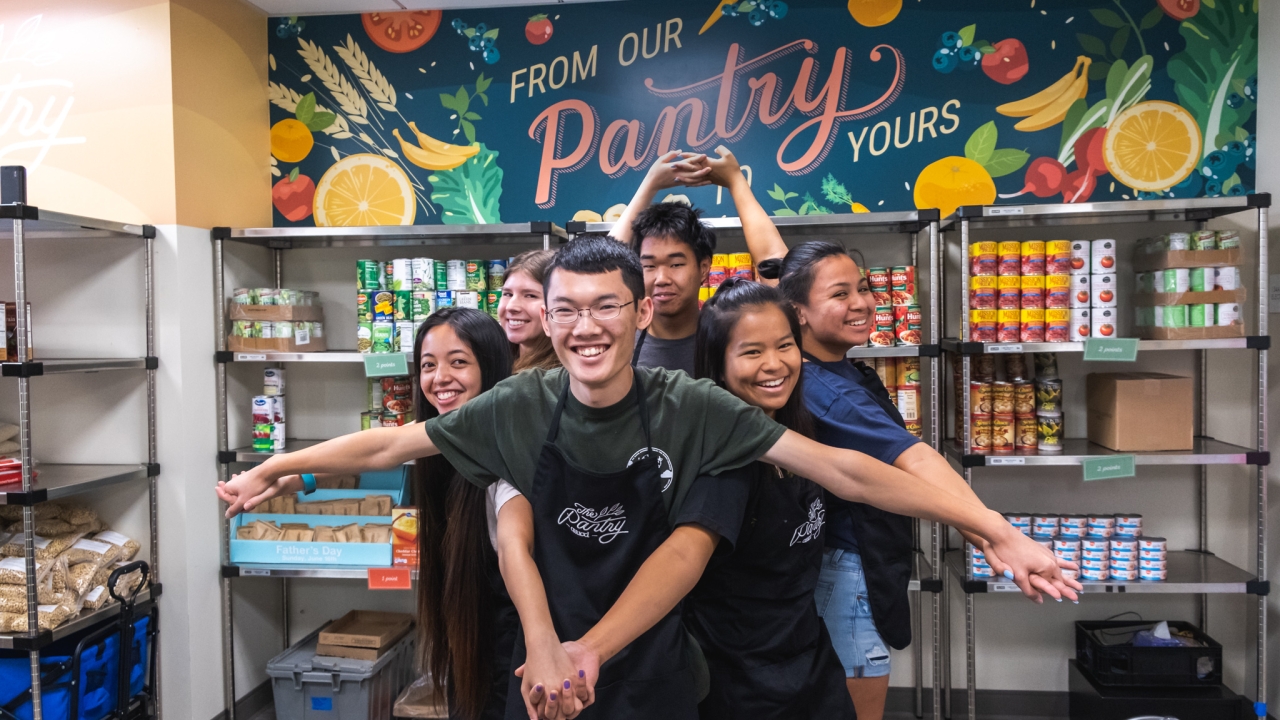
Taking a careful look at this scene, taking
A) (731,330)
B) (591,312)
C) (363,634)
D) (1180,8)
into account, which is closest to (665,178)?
(731,330)

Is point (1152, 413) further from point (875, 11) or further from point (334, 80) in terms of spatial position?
point (334, 80)

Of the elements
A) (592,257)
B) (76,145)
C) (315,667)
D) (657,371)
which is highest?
(76,145)

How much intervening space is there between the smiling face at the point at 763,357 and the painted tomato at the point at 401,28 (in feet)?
8.92

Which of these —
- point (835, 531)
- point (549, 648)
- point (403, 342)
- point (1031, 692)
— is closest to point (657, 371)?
point (549, 648)

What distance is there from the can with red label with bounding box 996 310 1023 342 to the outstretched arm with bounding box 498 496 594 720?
2.29 metres

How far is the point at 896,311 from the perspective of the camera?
10.2 ft

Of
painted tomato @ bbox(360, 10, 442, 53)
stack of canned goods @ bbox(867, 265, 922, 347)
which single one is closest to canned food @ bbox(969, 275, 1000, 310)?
stack of canned goods @ bbox(867, 265, 922, 347)

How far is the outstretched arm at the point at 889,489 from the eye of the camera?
1.40 m

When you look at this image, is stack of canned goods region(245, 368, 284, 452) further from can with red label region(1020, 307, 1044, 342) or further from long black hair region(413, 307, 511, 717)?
can with red label region(1020, 307, 1044, 342)

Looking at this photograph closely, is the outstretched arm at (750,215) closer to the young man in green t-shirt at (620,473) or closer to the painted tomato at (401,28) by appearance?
the young man in green t-shirt at (620,473)

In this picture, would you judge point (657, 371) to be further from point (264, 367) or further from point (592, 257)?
point (264, 367)

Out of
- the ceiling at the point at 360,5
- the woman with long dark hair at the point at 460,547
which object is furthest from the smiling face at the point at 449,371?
the ceiling at the point at 360,5

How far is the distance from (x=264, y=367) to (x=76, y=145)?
1.13 m

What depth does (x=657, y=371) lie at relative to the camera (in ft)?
4.96
